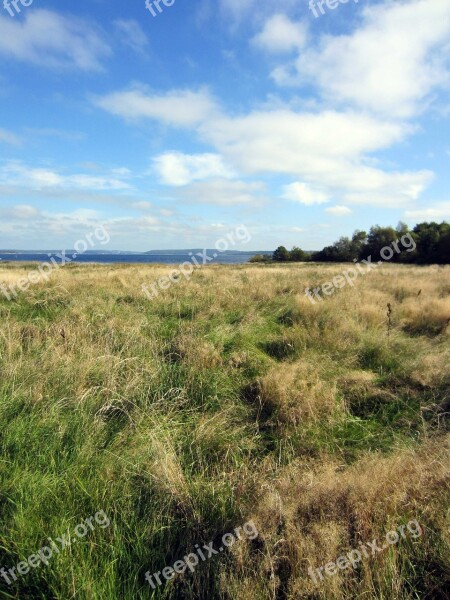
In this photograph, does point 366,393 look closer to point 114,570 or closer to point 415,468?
point 415,468

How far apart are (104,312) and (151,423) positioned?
4021 mm

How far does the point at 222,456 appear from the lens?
3240 millimetres

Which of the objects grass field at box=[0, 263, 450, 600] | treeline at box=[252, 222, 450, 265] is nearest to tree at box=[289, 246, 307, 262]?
treeline at box=[252, 222, 450, 265]

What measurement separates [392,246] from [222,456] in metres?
57.0

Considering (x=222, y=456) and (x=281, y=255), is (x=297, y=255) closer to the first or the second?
(x=281, y=255)

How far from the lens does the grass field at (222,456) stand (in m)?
2.04

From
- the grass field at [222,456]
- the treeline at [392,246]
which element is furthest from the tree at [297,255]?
the grass field at [222,456]

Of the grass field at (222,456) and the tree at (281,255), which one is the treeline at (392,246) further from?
the grass field at (222,456)

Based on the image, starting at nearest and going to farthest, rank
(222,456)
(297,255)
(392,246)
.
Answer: (222,456), (392,246), (297,255)

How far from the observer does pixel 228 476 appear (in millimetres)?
2902

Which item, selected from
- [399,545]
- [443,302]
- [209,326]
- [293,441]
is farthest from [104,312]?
[443,302]

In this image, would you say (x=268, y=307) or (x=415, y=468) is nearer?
(x=415, y=468)

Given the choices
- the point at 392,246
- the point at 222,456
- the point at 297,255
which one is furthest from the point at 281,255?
the point at 222,456

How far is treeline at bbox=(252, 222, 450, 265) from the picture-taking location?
4994 cm
